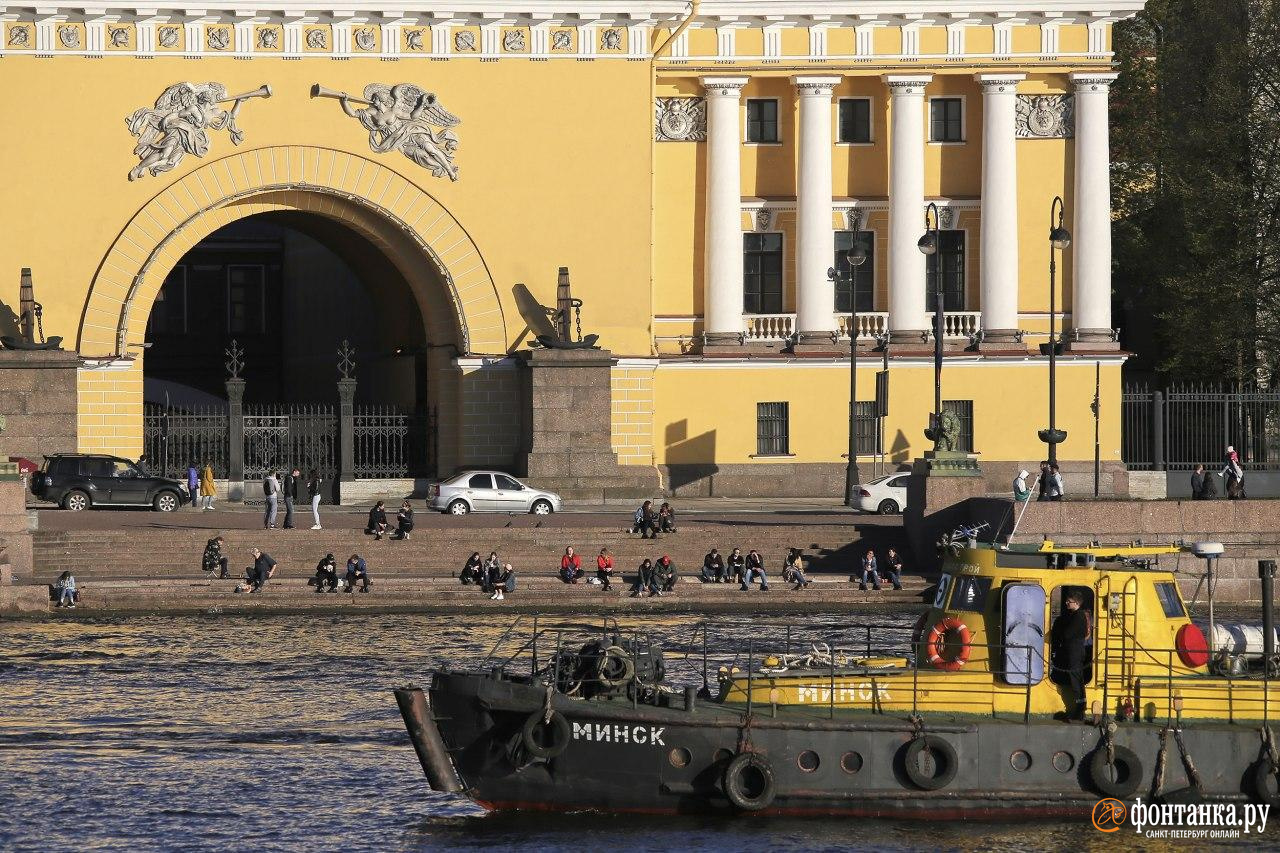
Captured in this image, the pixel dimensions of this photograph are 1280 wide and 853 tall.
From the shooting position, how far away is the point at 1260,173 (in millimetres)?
57062

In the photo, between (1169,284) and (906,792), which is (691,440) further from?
(906,792)

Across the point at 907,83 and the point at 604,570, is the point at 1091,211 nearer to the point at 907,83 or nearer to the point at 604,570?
the point at 907,83

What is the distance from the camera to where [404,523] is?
142ft

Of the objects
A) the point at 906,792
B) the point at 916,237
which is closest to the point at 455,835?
the point at 906,792

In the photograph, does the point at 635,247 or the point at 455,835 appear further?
the point at 635,247

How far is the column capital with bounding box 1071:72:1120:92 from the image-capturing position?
179ft

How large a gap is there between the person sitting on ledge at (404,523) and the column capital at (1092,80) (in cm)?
2072

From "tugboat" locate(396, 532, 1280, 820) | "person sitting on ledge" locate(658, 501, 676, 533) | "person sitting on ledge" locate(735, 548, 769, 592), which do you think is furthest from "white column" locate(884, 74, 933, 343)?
"tugboat" locate(396, 532, 1280, 820)

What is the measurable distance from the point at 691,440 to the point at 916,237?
711 centimetres

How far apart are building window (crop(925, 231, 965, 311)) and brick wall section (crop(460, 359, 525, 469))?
10658mm

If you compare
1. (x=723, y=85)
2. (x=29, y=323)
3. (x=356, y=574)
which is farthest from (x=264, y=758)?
(x=723, y=85)

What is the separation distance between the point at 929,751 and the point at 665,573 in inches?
716

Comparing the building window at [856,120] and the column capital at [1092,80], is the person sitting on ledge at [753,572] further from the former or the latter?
the column capital at [1092,80]

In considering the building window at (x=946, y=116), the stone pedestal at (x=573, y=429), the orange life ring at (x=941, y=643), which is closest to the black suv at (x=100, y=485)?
the stone pedestal at (x=573, y=429)
